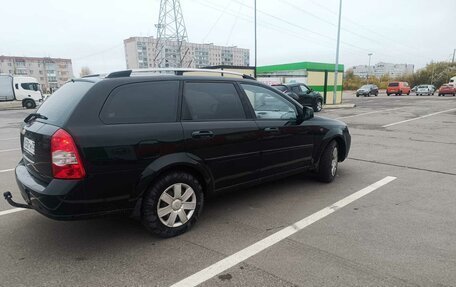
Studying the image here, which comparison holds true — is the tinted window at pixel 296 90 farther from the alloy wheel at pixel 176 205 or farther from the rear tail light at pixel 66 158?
the rear tail light at pixel 66 158

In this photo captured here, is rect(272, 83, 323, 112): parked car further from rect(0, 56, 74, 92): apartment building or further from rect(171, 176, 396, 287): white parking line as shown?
rect(0, 56, 74, 92): apartment building

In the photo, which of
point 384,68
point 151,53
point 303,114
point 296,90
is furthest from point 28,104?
point 384,68

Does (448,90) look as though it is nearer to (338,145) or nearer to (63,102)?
(338,145)

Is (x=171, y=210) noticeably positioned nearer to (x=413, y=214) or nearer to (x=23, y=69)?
(x=413, y=214)

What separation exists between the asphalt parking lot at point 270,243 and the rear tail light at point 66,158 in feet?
2.71

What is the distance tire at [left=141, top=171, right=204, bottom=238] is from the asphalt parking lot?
0.14m

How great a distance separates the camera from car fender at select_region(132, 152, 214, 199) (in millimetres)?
3295

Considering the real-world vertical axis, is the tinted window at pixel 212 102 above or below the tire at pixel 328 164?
above

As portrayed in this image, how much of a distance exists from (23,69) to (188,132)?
11029 centimetres

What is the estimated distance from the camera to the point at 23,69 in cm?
9600

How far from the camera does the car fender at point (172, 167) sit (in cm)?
329

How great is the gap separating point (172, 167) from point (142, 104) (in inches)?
27.4

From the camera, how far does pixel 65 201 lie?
298 centimetres

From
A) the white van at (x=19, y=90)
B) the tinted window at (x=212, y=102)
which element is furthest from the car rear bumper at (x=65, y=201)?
the white van at (x=19, y=90)
